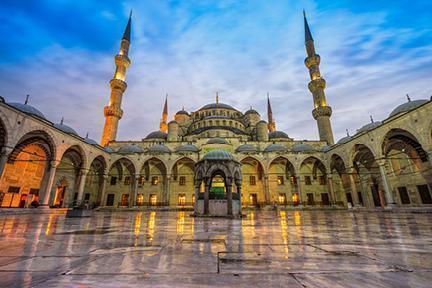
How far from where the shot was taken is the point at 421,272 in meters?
1.64

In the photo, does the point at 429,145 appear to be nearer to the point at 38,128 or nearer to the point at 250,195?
the point at 250,195

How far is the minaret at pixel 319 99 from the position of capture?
2970cm

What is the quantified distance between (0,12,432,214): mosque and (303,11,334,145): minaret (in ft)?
0.51

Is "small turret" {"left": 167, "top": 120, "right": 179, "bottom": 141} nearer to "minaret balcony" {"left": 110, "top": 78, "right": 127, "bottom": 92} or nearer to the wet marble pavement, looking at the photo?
"minaret balcony" {"left": 110, "top": 78, "right": 127, "bottom": 92}

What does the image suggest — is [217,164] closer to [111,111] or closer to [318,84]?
[111,111]

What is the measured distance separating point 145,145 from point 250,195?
57.6 ft

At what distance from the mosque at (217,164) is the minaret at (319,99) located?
16 centimetres

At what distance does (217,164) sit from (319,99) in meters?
26.7

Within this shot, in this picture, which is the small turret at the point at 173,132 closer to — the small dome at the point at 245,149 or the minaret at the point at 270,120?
the small dome at the point at 245,149

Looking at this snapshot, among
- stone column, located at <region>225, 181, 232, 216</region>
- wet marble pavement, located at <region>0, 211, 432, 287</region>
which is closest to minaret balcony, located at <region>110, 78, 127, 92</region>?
stone column, located at <region>225, 181, 232, 216</region>

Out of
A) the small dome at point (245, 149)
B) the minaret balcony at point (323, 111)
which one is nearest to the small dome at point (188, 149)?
the small dome at point (245, 149)

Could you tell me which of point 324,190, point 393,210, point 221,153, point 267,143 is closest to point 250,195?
point 267,143

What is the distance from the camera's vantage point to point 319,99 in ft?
101

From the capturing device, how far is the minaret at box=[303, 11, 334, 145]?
29703 millimetres
